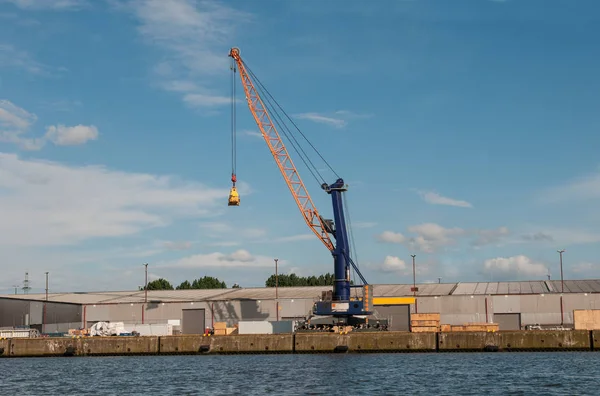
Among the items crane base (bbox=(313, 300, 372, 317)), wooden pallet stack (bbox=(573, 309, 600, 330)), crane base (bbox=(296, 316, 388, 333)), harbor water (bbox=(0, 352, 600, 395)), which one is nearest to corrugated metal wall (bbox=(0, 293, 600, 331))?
crane base (bbox=(296, 316, 388, 333))

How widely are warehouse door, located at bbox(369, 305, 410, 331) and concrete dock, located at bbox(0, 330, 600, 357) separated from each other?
26686mm

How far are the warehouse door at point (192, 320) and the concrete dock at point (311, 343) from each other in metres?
30.7

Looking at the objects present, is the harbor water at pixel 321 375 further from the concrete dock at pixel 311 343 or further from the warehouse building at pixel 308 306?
the warehouse building at pixel 308 306

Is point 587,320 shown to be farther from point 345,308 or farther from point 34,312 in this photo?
point 34,312

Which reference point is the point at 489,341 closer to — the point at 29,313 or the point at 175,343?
the point at 175,343

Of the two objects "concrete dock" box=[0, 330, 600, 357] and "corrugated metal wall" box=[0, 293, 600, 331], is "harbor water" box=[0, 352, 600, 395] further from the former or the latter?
"corrugated metal wall" box=[0, 293, 600, 331]

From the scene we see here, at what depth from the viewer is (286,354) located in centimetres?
9544

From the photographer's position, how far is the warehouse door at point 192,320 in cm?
13025

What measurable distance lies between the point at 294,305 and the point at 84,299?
168ft

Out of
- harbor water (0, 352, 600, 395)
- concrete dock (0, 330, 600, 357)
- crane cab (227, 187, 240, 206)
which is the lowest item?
harbor water (0, 352, 600, 395)

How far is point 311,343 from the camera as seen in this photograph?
3775 inches

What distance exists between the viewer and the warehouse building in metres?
117

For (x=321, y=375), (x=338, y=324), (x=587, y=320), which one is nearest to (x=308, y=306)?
(x=338, y=324)

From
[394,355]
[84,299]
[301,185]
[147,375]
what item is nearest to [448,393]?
[147,375]
